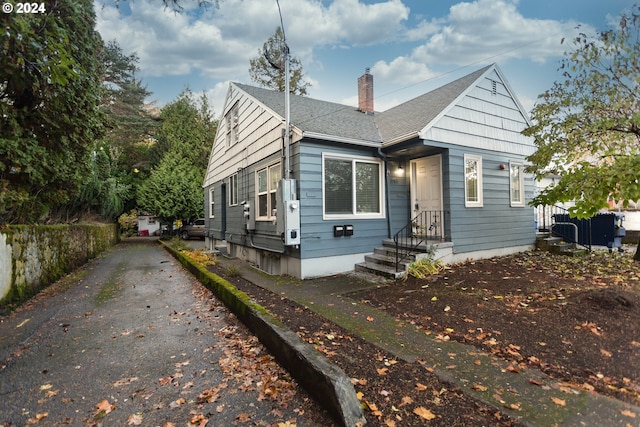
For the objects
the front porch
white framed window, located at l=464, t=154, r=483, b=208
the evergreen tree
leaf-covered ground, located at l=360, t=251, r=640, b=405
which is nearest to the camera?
leaf-covered ground, located at l=360, t=251, r=640, b=405

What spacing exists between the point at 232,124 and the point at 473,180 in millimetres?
9143

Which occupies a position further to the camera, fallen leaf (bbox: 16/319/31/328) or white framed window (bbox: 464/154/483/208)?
white framed window (bbox: 464/154/483/208)

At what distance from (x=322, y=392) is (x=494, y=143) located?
8927mm

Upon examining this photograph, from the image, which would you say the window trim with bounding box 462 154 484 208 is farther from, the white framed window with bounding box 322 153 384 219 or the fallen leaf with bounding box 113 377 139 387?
the fallen leaf with bounding box 113 377 139 387

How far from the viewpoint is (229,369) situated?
3.42 metres

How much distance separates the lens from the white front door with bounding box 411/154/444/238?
845 centimetres

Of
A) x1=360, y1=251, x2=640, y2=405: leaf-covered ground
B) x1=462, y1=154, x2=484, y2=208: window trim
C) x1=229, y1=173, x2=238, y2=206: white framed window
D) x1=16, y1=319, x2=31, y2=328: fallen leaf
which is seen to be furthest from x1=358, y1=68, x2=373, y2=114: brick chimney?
x1=16, y1=319, x2=31, y2=328: fallen leaf

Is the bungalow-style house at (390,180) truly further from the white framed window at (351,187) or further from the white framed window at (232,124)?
the white framed window at (232,124)

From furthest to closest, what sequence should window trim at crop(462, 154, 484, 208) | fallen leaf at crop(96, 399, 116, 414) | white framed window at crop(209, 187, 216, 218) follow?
1. white framed window at crop(209, 187, 216, 218)
2. window trim at crop(462, 154, 484, 208)
3. fallen leaf at crop(96, 399, 116, 414)

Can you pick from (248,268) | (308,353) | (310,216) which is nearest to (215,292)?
(310,216)

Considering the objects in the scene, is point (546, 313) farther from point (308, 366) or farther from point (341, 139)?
point (341, 139)

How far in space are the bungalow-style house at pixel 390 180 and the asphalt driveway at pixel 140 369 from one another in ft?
10.2

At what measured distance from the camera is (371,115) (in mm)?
11328

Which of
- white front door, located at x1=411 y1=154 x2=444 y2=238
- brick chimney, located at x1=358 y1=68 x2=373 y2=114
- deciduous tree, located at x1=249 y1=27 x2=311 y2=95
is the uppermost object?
deciduous tree, located at x1=249 y1=27 x2=311 y2=95
